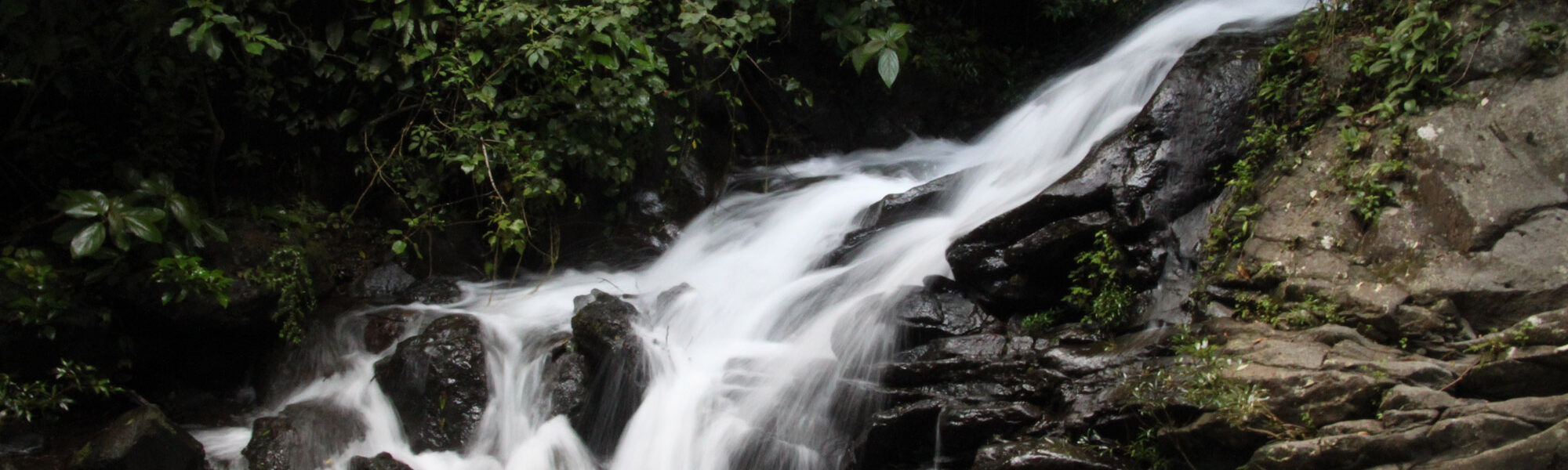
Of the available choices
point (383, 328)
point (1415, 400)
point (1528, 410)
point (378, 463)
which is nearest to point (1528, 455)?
point (1528, 410)

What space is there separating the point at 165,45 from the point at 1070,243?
4759mm

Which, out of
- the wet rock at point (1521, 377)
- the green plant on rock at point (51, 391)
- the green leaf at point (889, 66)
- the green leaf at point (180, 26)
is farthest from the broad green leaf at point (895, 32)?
the green plant on rock at point (51, 391)

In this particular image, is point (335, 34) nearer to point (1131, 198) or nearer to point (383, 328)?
point (383, 328)

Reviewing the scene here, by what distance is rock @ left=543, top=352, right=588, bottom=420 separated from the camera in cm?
452

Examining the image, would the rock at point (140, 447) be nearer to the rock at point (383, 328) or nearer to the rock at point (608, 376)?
the rock at point (383, 328)

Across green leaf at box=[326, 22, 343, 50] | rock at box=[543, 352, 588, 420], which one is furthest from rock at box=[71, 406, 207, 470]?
green leaf at box=[326, 22, 343, 50]

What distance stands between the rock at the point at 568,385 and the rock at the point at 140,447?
5.31ft

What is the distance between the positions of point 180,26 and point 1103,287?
4499 millimetres

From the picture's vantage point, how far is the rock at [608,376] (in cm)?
450

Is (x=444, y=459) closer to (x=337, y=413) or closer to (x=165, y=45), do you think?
(x=337, y=413)

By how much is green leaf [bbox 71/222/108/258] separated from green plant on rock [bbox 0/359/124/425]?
0.62 metres

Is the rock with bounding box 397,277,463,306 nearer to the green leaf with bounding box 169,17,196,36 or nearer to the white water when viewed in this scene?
the white water

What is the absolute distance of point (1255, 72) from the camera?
4.54 metres

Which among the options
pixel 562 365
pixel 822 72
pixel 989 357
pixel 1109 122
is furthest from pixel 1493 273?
pixel 822 72
